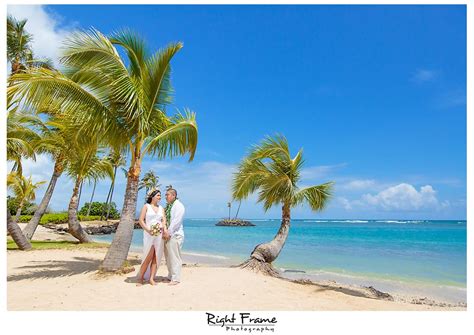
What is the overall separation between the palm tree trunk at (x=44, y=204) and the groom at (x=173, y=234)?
33.9ft

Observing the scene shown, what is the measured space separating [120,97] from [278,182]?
543cm

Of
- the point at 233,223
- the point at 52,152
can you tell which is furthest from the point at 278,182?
the point at 233,223

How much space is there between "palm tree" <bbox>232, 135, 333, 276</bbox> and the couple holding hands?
396 cm

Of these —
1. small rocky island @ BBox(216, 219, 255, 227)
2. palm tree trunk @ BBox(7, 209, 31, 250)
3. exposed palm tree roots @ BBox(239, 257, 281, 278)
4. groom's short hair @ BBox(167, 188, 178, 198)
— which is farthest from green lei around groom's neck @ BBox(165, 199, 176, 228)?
small rocky island @ BBox(216, 219, 255, 227)

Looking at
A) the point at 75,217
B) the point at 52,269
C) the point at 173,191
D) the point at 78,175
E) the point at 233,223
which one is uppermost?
the point at 78,175

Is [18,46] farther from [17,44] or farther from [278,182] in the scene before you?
[278,182]

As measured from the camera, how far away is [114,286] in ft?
21.1

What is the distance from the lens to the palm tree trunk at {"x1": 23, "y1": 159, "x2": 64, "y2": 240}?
47.7 feet

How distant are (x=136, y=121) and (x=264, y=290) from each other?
4.90m

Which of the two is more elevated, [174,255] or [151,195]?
[151,195]

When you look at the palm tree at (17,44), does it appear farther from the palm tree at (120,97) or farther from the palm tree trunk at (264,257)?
the palm tree trunk at (264,257)

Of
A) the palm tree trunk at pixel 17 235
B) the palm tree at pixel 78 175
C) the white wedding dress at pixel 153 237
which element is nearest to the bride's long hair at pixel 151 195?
the white wedding dress at pixel 153 237

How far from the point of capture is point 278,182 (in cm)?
1041

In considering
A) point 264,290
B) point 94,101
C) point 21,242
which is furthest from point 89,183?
point 264,290
